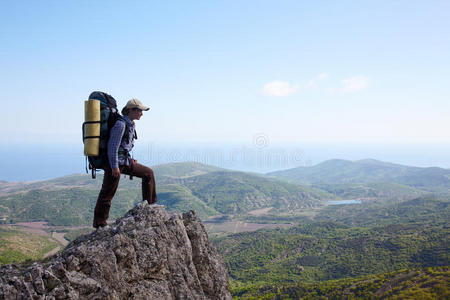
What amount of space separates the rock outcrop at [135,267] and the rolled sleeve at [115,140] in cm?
265

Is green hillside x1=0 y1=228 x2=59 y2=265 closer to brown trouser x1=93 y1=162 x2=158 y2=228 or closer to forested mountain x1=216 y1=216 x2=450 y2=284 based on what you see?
forested mountain x1=216 y1=216 x2=450 y2=284

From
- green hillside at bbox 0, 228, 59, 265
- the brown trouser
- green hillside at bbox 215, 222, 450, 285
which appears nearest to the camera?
the brown trouser

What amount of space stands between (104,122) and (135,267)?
16.8 ft

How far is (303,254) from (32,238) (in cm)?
13040

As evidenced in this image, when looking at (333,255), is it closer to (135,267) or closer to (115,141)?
(135,267)

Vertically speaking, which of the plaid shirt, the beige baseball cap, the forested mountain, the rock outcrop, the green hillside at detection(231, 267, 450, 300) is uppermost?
the beige baseball cap

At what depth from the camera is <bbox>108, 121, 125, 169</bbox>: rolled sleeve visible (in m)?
9.91

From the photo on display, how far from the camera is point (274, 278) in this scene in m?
Result: 113

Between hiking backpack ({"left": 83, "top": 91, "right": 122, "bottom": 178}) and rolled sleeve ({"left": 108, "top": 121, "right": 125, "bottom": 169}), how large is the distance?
0.25m

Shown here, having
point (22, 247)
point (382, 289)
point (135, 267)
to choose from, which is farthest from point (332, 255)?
point (135, 267)

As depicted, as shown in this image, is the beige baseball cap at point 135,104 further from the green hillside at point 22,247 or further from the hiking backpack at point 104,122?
the green hillside at point 22,247

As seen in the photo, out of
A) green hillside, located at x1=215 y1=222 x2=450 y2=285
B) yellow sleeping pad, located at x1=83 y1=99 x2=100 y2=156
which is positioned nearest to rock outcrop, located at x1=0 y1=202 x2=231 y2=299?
yellow sleeping pad, located at x1=83 y1=99 x2=100 y2=156

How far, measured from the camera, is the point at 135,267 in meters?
9.89

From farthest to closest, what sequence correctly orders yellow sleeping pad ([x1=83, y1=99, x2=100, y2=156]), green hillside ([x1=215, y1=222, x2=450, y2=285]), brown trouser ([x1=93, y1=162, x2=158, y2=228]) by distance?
1. green hillside ([x1=215, y1=222, x2=450, y2=285])
2. brown trouser ([x1=93, y1=162, x2=158, y2=228])
3. yellow sleeping pad ([x1=83, y1=99, x2=100, y2=156])
